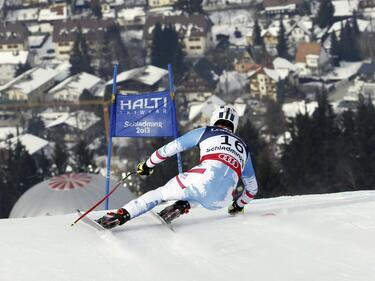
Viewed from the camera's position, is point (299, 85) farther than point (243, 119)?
Yes

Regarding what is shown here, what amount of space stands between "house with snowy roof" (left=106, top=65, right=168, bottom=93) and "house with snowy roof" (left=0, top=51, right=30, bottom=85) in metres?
16.8

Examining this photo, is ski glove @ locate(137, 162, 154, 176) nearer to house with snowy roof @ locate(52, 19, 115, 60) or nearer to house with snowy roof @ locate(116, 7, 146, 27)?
house with snowy roof @ locate(52, 19, 115, 60)

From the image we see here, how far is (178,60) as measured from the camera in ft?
314

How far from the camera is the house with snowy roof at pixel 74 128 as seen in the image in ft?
238

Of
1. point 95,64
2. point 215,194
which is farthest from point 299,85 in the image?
point 215,194

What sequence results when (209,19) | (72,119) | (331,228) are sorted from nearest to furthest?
(331,228)
(72,119)
(209,19)

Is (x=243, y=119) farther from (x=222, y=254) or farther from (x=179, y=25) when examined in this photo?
(x=222, y=254)

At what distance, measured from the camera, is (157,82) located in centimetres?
8988

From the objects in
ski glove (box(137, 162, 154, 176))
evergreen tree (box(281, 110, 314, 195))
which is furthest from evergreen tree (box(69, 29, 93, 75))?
ski glove (box(137, 162, 154, 176))

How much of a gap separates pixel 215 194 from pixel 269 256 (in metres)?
0.97

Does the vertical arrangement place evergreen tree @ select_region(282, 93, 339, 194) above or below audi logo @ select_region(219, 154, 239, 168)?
below

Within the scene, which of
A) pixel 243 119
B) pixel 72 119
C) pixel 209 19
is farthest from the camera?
pixel 209 19

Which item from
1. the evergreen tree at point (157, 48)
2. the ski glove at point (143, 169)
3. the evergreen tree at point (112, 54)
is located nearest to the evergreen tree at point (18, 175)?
the ski glove at point (143, 169)

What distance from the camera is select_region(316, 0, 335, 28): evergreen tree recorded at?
10300 centimetres
